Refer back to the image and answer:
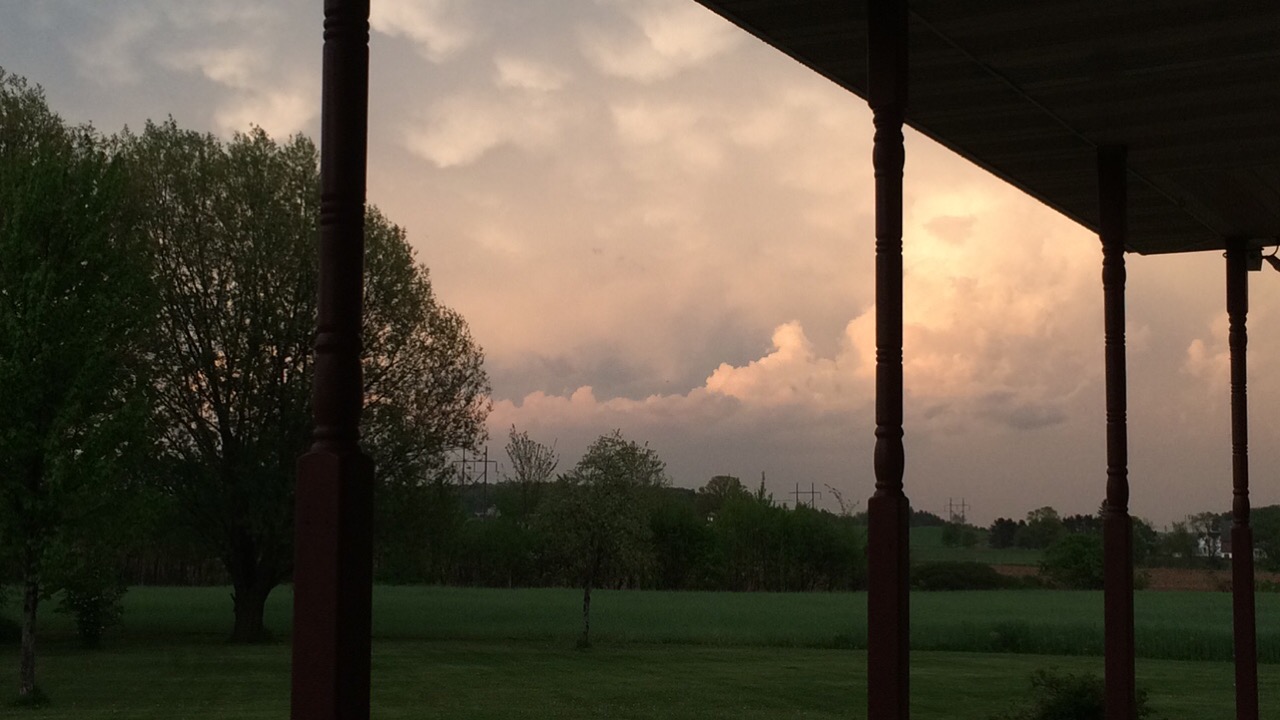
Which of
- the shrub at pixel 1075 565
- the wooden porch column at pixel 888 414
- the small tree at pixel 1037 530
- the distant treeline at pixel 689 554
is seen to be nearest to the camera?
the wooden porch column at pixel 888 414

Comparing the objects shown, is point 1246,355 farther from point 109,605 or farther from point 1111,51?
point 109,605

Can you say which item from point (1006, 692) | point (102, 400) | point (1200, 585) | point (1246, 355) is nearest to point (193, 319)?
point (102, 400)

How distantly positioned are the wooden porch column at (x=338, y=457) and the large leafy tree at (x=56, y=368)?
60.5 ft

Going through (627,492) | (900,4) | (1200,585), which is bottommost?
(1200,585)

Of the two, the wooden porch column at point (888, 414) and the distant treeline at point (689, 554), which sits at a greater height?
the wooden porch column at point (888, 414)

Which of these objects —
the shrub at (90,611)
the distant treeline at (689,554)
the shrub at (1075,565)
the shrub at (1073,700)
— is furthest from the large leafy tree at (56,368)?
the shrub at (1075,565)

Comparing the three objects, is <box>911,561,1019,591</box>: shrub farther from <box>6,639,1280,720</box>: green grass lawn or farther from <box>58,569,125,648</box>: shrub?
<box>58,569,125,648</box>: shrub

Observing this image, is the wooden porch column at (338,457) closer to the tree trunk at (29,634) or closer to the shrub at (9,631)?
the tree trunk at (29,634)

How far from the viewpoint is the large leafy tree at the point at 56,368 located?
20.8 metres

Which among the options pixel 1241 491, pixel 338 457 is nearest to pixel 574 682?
pixel 1241 491

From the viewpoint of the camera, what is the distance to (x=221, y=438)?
3117 centimetres

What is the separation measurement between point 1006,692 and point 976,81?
18.0m

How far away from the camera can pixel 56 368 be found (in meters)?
21.3

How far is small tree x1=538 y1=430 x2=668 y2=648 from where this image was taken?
33594mm
